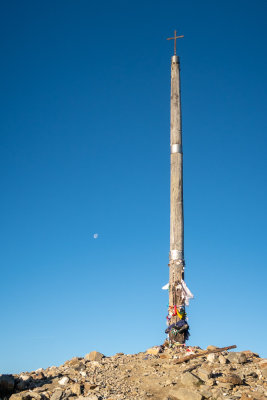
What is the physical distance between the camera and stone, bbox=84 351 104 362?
501 inches

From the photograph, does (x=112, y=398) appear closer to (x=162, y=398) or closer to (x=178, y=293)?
(x=162, y=398)

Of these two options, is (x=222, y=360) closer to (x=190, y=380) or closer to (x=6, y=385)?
(x=190, y=380)

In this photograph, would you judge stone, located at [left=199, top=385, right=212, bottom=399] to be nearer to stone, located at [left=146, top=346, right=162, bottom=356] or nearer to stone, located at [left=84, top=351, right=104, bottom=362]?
stone, located at [left=146, top=346, right=162, bottom=356]

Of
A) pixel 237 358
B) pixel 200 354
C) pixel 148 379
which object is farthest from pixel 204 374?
pixel 200 354

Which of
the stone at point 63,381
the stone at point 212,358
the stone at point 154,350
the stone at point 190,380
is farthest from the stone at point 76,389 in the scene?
the stone at point 212,358

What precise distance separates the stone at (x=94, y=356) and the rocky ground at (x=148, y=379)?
1.2 inches

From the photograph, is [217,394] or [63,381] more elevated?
[63,381]

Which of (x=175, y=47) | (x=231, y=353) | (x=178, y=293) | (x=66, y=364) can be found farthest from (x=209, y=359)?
(x=175, y=47)

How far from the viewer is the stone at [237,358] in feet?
37.8

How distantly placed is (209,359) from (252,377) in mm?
1423

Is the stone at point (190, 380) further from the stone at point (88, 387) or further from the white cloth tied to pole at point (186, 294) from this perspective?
the white cloth tied to pole at point (186, 294)

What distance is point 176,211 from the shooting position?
1538cm

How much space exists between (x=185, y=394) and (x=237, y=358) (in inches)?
112

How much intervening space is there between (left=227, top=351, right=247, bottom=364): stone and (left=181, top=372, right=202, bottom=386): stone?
2034 millimetres
